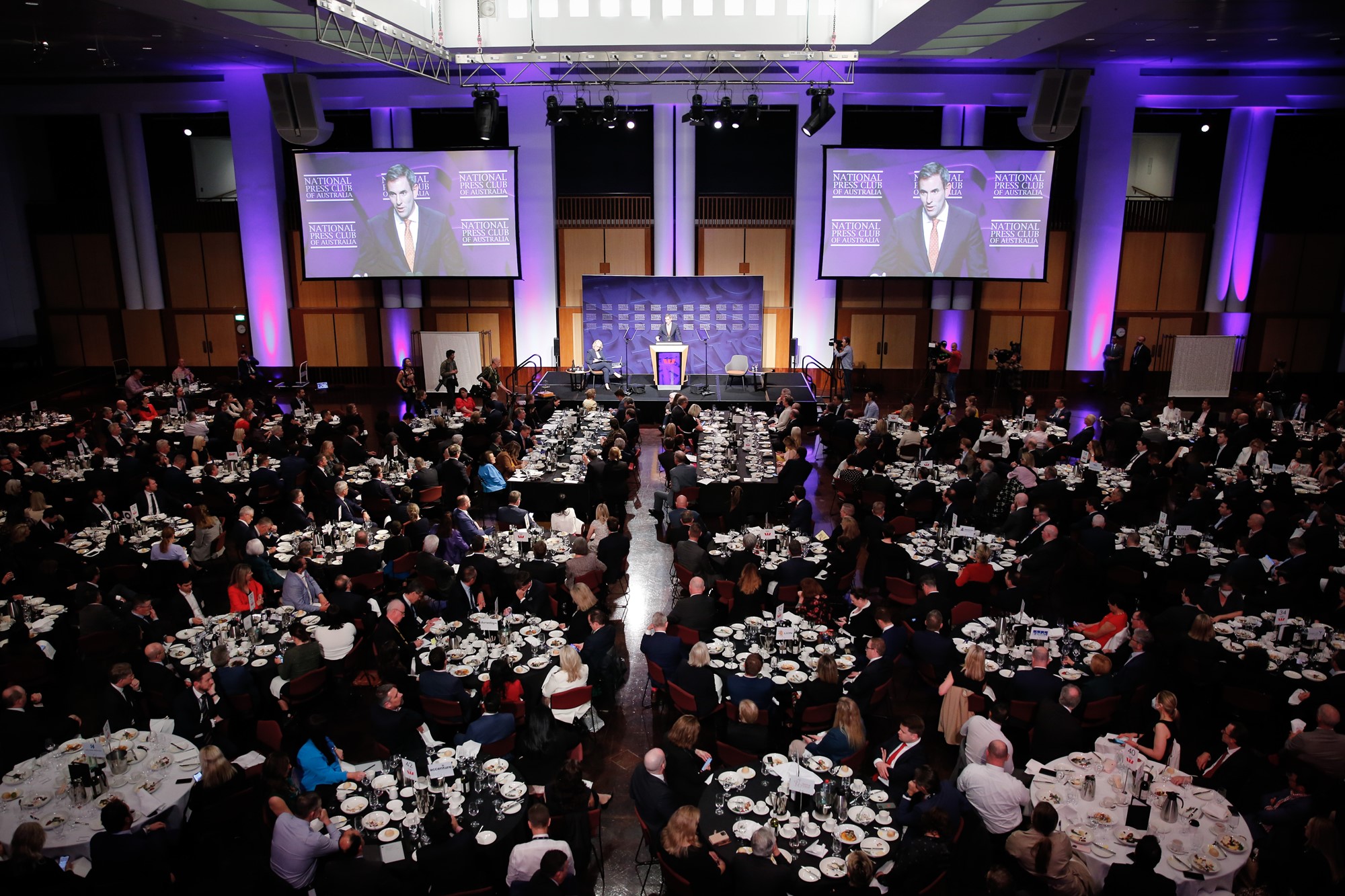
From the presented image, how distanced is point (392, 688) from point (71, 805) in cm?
210

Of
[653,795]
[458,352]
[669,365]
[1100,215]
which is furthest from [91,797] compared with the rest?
[1100,215]

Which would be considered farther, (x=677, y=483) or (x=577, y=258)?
(x=577, y=258)

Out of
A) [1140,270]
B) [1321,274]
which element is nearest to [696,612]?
[1140,270]

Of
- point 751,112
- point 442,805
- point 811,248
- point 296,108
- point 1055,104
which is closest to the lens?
point 442,805

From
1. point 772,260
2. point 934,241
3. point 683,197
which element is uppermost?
point 683,197

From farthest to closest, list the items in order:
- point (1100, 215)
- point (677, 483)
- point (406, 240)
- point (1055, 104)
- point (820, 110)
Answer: point (1100, 215), point (406, 240), point (1055, 104), point (820, 110), point (677, 483)

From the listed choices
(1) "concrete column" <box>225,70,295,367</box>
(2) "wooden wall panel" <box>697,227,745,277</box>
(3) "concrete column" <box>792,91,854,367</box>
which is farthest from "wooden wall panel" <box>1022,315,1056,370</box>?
(1) "concrete column" <box>225,70,295,367</box>

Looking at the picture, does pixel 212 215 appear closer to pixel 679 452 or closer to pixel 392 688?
pixel 679 452

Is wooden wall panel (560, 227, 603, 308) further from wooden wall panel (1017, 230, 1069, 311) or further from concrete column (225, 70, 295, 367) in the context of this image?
wooden wall panel (1017, 230, 1069, 311)

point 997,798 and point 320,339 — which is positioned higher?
point 320,339

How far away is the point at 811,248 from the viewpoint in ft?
69.9

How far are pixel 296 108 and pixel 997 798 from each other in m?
20.0

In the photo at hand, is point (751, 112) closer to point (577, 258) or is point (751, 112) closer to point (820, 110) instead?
point (820, 110)

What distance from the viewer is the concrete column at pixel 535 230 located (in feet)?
68.2
